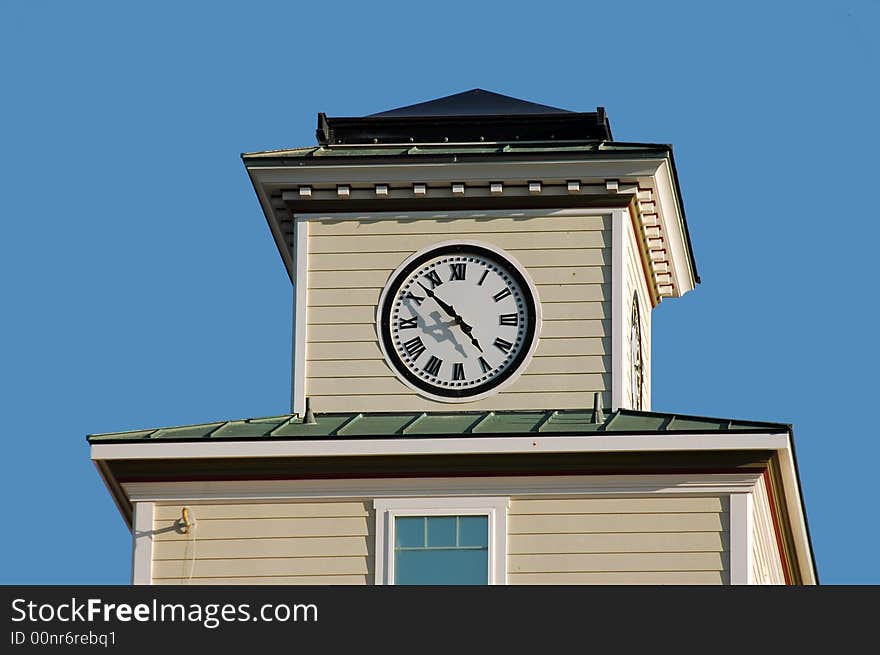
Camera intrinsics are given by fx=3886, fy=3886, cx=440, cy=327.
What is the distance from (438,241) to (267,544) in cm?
483

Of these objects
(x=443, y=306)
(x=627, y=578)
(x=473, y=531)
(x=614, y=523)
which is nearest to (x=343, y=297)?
(x=443, y=306)

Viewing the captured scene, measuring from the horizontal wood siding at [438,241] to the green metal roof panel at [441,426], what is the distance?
250 millimetres

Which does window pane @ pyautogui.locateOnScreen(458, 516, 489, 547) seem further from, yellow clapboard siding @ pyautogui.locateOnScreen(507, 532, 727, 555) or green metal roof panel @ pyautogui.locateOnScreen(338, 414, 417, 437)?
green metal roof panel @ pyautogui.locateOnScreen(338, 414, 417, 437)

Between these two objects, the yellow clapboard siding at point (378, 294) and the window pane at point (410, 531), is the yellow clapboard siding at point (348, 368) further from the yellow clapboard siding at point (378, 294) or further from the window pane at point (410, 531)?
the window pane at point (410, 531)

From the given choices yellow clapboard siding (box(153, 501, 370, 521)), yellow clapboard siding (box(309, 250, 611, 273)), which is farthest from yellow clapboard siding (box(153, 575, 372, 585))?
yellow clapboard siding (box(309, 250, 611, 273))

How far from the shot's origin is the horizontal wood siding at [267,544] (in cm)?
4681

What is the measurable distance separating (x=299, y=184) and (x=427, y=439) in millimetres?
4417

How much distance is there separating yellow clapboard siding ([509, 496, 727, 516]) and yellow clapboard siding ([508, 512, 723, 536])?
56 mm

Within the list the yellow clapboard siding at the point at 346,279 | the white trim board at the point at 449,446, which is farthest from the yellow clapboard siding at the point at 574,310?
the white trim board at the point at 449,446

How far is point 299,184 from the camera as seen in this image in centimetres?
4956
